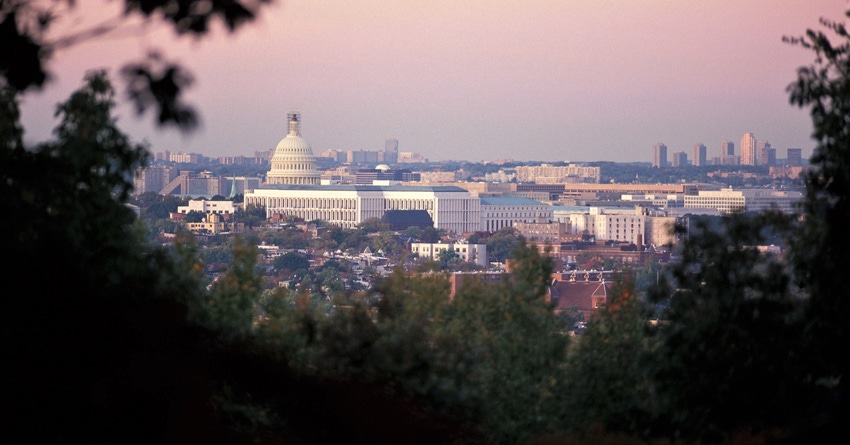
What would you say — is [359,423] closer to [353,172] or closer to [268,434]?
[268,434]

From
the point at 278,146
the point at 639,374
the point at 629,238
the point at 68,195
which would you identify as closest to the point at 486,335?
the point at 639,374

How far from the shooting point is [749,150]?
128 m

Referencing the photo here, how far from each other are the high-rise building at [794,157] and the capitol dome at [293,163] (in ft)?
121

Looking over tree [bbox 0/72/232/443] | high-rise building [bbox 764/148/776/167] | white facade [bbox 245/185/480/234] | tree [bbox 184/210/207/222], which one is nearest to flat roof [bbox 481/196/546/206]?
white facade [bbox 245/185/480/234]

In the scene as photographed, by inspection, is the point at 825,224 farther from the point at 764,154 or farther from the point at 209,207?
the point at 764,154

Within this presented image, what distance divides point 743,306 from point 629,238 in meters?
76.4

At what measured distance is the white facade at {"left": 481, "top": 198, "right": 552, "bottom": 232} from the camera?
320 ft

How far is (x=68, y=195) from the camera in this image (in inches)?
347

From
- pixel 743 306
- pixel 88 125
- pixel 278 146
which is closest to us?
pixel 743 306

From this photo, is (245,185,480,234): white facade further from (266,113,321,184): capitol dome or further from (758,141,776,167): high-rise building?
(758,141,776,167): high-rise building

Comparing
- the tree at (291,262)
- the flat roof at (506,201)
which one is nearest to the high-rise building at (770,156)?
the flat roof at (506,201)

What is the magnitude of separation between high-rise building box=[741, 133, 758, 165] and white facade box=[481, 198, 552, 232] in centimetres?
3087

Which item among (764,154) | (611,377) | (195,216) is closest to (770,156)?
(764,154)

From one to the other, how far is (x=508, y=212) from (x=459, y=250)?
3388cm
